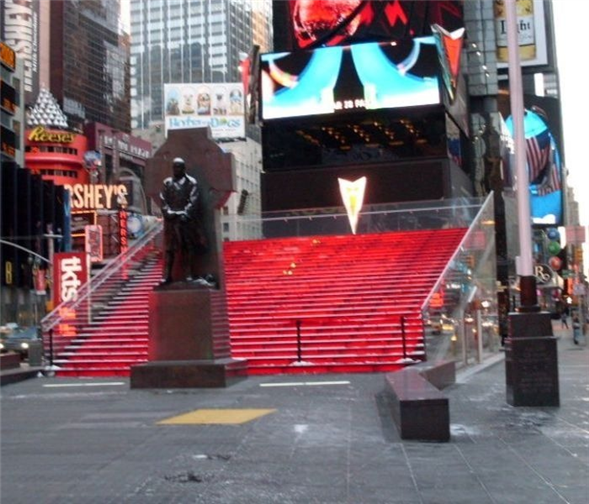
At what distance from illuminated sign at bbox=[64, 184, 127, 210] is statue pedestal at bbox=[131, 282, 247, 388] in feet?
296

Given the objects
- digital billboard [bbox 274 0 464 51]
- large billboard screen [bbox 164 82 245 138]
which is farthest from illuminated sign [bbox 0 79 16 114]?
A: digital billboard [bbox 274 0 464 51]

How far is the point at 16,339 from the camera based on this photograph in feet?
123

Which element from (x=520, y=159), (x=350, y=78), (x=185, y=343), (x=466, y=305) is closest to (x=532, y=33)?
(x=350, y=78)

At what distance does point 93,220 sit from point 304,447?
98.0 meters

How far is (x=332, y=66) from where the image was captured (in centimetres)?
5184

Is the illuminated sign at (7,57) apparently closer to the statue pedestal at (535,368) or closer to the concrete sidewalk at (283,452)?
the concrete sidewalk at (283,452)

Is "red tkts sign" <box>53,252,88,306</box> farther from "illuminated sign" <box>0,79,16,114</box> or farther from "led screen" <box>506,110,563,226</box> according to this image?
"illuminated sign" <box>0,79,16,114</box>

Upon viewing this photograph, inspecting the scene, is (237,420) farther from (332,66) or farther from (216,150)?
(332,66)

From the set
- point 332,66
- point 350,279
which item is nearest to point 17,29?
point 332,66

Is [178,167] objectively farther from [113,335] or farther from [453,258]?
[453,258]

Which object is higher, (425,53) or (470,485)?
(425,53)

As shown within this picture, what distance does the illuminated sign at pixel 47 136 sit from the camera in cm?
13662

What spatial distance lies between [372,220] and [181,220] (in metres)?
22.2

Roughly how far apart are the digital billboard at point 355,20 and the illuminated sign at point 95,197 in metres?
52.7
